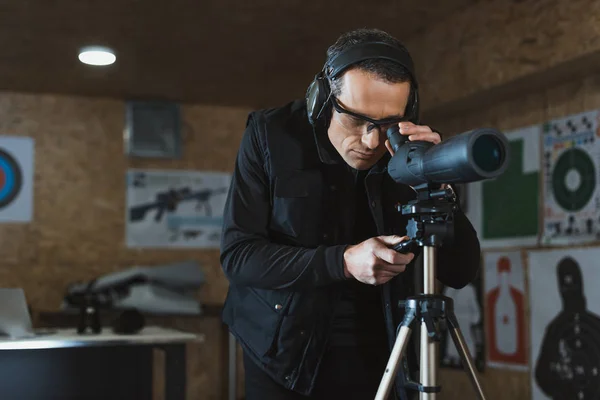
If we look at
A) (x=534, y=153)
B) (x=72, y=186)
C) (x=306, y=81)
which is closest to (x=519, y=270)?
(x=534, y=153)

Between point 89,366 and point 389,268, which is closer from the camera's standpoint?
point 389,268

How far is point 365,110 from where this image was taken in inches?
48.7

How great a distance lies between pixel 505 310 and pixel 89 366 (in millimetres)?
1956

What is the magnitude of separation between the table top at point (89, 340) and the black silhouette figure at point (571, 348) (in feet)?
5.06

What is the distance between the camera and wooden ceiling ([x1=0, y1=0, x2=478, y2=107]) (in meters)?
3.52

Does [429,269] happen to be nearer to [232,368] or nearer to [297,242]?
[297,242]

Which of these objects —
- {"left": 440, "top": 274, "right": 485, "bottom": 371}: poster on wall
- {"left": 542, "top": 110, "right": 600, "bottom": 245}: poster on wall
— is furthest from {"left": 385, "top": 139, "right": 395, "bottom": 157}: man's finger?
{"left": 440, "top": 274, "right": 485, "bottom": 371}: poster on wall

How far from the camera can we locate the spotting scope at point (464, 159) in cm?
103

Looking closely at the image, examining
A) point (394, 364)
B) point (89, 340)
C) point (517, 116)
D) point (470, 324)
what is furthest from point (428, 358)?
point (470, 324)

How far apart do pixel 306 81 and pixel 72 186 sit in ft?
5.53

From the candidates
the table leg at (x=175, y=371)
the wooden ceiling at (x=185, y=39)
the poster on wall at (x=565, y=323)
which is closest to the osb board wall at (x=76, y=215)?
the wooden ceiling at (x=185, y=39)

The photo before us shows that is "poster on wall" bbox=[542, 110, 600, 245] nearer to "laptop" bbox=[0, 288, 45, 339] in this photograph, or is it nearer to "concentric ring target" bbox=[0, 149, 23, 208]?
"laptop" bbox=[0, 288, 45, 339]

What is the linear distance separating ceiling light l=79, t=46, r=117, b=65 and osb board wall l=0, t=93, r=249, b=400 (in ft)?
3.05

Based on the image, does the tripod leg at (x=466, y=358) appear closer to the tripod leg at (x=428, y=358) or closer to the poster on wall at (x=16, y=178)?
the tripod leg at (x=428, y=358)
